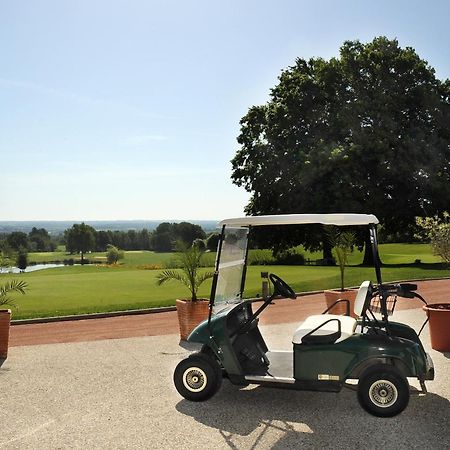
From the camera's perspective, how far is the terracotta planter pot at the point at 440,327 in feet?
27.8

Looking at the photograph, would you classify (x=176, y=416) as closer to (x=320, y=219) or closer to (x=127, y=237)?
(x=320, y=219)

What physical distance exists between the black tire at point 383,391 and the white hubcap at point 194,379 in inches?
67.7

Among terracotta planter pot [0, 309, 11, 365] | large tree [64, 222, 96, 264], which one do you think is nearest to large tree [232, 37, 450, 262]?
terracotta planter pot [0, 309, 11, 365]

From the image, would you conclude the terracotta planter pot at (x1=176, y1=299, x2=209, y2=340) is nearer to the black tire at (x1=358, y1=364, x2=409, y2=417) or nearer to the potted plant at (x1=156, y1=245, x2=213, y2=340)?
the potted plant at (x1=156, y1=245, x2=213, y2=340)

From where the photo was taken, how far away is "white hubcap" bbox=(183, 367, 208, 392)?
6.12m

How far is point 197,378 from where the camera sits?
20.2 ft

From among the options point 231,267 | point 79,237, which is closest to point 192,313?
point 231,267

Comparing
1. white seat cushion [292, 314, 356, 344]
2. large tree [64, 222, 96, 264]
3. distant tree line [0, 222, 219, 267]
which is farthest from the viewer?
large tree [64, 222, 96, 264]

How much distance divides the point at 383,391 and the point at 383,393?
0.02 m

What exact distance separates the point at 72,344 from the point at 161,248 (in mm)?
55719

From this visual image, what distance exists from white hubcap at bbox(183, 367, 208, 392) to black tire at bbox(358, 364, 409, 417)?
5.64 ft

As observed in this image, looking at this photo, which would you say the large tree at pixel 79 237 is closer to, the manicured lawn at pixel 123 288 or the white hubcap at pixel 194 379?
the manicured lawn at pixel 123 288

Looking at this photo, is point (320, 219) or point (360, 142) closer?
point (320, 219)

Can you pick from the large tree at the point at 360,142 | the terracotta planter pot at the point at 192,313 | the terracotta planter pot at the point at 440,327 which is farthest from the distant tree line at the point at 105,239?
the terracotta planter pot at the point at 440,327
